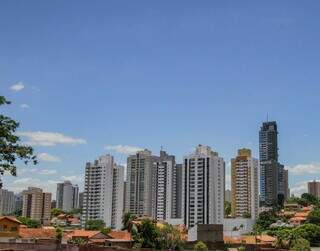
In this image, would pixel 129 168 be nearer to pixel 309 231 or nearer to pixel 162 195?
pixel 162 195

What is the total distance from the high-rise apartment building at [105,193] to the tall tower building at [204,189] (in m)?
23.7

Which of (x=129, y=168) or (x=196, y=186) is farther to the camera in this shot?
(x=129, y=168)

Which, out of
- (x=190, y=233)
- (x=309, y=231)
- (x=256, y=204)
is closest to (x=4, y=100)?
(x=190, y=233)

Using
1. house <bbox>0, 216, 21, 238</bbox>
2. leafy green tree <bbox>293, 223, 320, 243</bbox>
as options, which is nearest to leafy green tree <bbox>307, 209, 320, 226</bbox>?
leafy green tree <bbox>293, 223, 320, 243</bbox>

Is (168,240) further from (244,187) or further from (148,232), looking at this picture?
(244,187)

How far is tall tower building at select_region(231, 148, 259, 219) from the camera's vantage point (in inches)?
6344

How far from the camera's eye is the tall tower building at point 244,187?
529 feet

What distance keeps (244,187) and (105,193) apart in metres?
46.9

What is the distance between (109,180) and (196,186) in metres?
28.3

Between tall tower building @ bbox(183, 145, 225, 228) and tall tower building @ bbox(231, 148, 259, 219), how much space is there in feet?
128

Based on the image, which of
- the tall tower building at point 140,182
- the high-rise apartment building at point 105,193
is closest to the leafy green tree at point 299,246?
the high-rise apartment building at point 105,193

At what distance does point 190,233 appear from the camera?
8525 cm

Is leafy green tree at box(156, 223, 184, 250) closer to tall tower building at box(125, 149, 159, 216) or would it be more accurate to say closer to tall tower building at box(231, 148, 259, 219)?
tall tower building at box(125, 149, 159, 216)

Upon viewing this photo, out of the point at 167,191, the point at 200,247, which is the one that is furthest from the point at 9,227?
the point at 167,191
